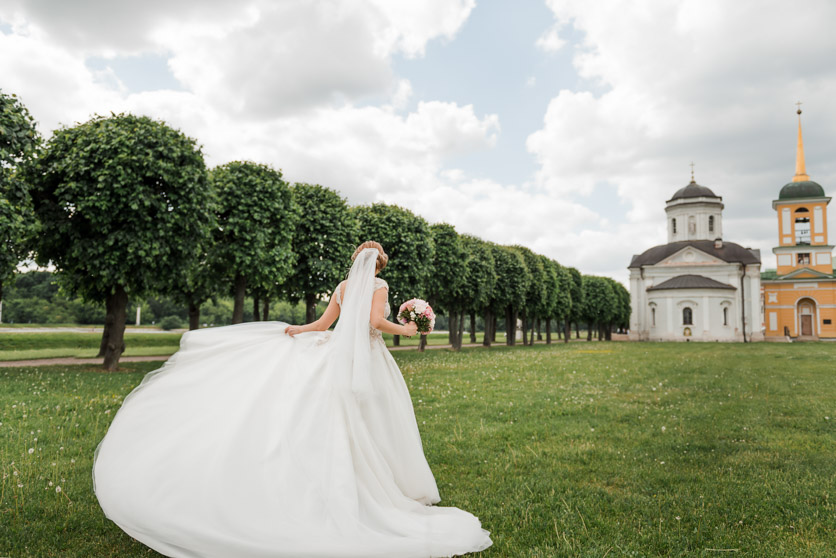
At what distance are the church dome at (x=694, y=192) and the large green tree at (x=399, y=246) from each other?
68904mm

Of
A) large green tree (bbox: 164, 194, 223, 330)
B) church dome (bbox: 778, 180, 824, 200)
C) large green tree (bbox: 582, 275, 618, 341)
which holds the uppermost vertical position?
church dome (bbox: 778, 180, 824, 200)

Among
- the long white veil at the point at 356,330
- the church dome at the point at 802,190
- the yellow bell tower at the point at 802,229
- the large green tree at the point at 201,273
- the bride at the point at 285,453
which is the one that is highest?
the church dome at the point at 802,190

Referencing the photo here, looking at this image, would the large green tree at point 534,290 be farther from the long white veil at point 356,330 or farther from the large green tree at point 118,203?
the long white veil at point 356,330

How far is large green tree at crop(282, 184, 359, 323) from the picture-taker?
84.2ft

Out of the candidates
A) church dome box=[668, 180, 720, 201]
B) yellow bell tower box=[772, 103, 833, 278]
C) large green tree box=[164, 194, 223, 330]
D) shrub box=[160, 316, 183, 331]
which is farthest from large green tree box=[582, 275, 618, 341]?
shrub box=[160, 316, 183, 331]

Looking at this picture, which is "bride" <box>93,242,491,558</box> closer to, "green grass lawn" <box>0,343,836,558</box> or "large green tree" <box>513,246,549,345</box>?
"green grass lawn" <box>0,343,836,558</box>

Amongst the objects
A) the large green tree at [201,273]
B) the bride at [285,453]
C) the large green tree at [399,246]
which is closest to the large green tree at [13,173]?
the large green tree at [201,273]

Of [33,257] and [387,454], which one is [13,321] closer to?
[33,257]

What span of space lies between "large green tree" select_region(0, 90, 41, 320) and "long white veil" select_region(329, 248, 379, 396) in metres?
13.5

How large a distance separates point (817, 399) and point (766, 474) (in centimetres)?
898

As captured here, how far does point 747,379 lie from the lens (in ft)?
62.0

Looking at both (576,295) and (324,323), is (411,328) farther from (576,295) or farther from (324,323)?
(576,295)

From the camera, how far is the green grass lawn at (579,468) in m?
4.94

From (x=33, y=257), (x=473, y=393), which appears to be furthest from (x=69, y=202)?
(x=473, y=393)
